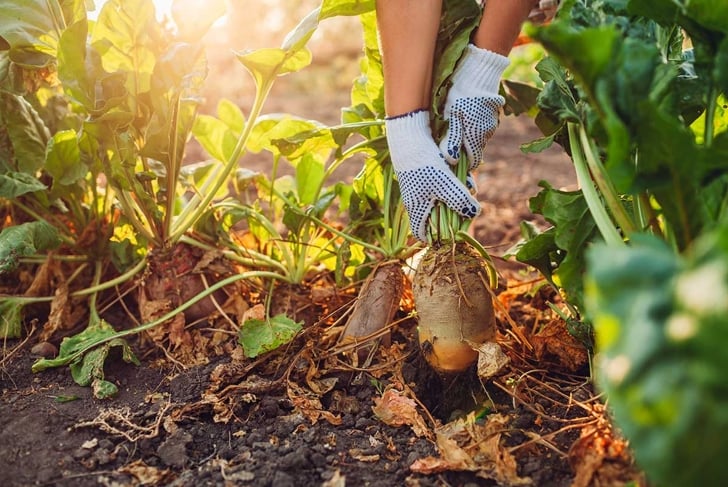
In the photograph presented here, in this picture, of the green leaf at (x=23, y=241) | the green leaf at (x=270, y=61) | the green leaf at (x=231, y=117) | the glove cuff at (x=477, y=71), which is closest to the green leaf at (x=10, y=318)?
the green leaf at (x=23, y=241)

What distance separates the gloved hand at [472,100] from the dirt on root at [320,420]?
57cm

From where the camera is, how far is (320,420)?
1.76 metres

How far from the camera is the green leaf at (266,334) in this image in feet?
6.39

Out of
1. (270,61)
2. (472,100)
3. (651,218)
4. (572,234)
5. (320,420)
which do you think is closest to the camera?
(651,218)

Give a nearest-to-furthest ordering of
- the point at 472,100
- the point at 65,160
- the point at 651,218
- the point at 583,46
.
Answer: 1. the point at 583,46
2. the point at 651,218
3. the point at 472,100
4. the point at 65,160

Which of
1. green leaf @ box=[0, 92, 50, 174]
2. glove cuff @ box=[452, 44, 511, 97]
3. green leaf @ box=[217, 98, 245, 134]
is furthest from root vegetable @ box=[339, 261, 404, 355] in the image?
green leaf @ box=[0, 92, 50, 174]

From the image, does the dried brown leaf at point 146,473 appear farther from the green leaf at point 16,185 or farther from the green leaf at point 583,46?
the green leaf at point 583,46

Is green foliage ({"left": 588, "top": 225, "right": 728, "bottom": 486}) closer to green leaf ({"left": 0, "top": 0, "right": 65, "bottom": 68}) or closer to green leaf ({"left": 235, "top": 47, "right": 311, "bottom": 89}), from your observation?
green leaf ({"left": 235, "top": 47, "right": 311, "bottom": 89})

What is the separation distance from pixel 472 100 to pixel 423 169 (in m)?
0.24

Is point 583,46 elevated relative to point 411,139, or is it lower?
elevated

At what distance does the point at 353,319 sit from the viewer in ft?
6.90

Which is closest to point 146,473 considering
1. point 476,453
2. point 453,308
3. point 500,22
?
point 476,453

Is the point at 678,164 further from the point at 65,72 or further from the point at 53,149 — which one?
the point at 53,149

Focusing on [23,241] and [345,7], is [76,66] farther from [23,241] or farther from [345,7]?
[345,7]
